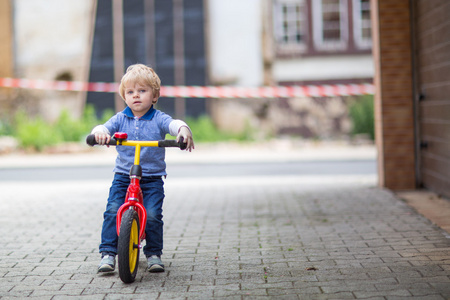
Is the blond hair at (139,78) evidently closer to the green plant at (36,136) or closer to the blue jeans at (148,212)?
the blue jeans at (148,212)

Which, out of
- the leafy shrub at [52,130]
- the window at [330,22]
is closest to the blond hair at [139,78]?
the leafy shrub at [52,130]

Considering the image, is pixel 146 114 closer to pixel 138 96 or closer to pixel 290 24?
pixel 138 96

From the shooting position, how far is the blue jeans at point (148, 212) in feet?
16.1

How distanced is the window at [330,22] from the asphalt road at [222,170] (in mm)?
7957

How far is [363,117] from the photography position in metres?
19.8

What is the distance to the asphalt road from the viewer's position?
12523mm

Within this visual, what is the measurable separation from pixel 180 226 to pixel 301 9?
53.4ft

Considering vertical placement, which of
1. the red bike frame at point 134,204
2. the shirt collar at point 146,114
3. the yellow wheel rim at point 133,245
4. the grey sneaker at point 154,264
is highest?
Result: the shirt collar at point 146,114

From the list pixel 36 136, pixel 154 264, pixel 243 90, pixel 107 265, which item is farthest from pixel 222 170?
pixel 107 265

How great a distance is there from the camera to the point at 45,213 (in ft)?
26.0

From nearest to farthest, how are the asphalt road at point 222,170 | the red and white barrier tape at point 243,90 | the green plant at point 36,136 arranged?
1. the asphalt road at point 222,170
2. the green plant at point 36,136
3. the red and white barrier tape at point 243,90

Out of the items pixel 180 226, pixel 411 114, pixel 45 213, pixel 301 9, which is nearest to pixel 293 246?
pixel 180 226

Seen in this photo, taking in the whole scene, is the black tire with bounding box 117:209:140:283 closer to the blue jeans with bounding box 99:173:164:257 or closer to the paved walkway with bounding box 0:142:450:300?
the paved walkway with bounding box 0:142:450:300

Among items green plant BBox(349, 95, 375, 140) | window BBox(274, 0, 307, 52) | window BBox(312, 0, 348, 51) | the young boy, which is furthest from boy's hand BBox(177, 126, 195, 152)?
window BBox(312, 0, 348, 51)
